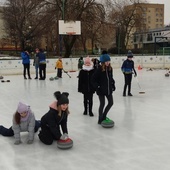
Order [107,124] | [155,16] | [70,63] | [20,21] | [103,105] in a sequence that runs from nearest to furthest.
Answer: [107,124]
[103,105]
[70,63]
[20,21]
[155,16]

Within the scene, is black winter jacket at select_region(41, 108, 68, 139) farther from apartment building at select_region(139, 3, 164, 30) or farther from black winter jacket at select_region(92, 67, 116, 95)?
apartment building at select_region(139, 3, 164, 30)

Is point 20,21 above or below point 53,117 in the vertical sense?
above

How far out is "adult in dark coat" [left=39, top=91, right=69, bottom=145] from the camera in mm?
3719

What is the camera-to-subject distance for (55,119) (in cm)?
382

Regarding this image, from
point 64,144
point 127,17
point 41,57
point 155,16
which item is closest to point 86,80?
point 64,144

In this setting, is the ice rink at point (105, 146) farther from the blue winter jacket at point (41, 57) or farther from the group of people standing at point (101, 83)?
the blue winter jacket at point (41, 57)

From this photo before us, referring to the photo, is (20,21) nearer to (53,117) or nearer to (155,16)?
(53,117)

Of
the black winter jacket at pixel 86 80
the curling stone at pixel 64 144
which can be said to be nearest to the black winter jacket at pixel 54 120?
the curling stone at pixel 64 144

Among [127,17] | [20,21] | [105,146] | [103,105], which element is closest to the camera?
[105,146]

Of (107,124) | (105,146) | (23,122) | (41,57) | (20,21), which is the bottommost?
(105,146)

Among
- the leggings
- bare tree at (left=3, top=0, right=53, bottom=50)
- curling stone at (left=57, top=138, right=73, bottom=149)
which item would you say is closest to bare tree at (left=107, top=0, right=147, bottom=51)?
bare tree at (left=3, top=0, right=53, bottom=50)

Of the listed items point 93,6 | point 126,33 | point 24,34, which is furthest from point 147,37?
point 93,6

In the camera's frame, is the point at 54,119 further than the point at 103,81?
No

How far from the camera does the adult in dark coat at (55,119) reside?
372 centimetres
